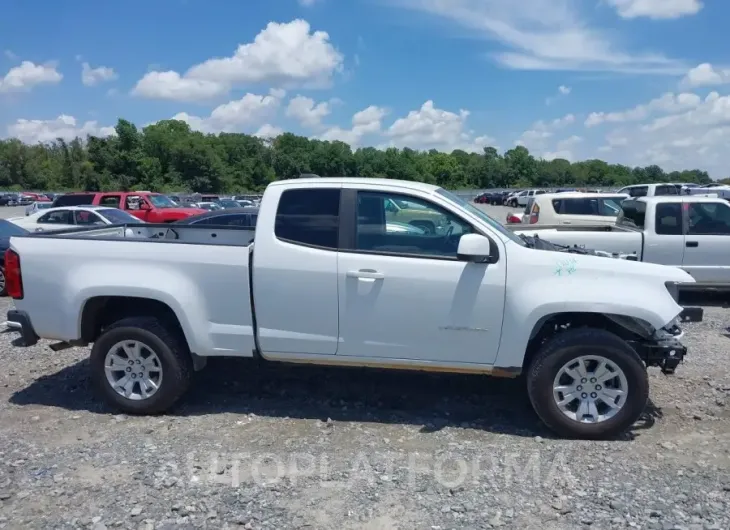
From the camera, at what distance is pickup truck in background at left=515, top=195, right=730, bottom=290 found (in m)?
9.84

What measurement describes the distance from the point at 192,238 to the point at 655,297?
451 centimetres

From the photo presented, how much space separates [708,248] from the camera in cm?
988

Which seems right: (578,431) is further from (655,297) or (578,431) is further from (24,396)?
(24,396)

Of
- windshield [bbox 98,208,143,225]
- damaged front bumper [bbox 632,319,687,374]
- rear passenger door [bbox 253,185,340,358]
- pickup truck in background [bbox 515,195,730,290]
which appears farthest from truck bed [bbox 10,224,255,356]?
windshield [bbox 98,208,143,225]

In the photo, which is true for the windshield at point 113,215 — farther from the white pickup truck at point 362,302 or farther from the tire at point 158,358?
the tire at point 158,358

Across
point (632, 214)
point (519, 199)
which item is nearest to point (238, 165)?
point (519, 199)

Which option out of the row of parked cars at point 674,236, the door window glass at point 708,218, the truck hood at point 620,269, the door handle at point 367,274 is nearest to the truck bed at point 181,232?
the door handle at point 367,274

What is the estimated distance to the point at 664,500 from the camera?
13.0 ft

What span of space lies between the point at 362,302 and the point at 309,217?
0.81m

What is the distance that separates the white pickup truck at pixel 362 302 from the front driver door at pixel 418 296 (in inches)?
0.4

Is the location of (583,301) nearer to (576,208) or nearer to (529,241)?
(529,241)

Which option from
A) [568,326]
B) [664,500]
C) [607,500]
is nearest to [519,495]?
[607,500]

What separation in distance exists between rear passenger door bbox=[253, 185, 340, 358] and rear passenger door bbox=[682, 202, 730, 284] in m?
7.01

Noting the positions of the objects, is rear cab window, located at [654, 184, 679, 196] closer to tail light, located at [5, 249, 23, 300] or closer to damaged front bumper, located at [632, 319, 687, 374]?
damaged front bumper, located at [632, 319, 687, 374]
